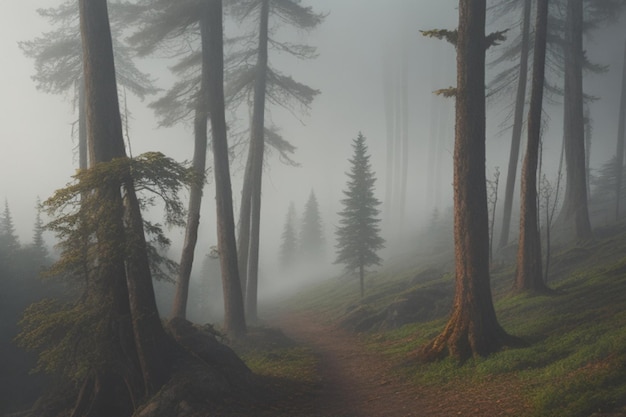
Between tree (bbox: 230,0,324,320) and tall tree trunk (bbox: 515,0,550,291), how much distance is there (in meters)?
8.97

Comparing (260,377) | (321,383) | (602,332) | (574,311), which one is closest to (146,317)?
(260,377)

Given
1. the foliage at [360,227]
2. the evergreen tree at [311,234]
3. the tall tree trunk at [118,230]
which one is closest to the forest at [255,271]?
the tall tree trunk at [118,230]

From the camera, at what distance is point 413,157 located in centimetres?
8638

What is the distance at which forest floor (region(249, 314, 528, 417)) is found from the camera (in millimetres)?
5867

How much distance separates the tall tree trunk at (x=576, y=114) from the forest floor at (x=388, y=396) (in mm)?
13666

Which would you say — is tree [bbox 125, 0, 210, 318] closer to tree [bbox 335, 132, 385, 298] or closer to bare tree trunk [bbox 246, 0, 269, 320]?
bare tree trunk [bbox 246, 0, 269, 320]

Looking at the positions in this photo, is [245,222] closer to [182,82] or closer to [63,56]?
[182,82]

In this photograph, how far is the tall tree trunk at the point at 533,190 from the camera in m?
12.0

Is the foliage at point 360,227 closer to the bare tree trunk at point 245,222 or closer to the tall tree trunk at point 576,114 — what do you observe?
the bare tree trunk at point 245,222

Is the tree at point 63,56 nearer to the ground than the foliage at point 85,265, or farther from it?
farther from it

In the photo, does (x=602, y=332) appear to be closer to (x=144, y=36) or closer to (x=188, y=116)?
(x=188, y=116)

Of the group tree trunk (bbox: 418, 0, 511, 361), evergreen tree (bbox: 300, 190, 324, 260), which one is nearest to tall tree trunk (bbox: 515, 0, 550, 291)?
tree trunk (bbox: 418, 0, 511, 361)

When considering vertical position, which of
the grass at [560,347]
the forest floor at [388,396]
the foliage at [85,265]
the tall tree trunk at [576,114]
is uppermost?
the tall tree trunk at [576,114]

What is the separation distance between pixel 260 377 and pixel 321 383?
4.65ft
